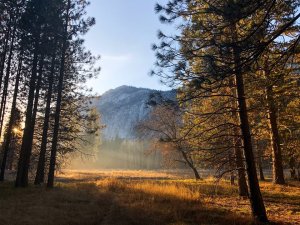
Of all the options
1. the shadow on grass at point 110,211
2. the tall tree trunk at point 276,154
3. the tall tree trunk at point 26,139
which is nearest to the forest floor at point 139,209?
the shadow on grass at point 110,211

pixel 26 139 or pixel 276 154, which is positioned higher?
pixel 26 139

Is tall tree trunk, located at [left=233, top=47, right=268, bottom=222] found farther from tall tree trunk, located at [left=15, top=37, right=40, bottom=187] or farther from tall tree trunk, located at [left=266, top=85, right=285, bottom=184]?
tall tree trunk, located at [left=15, top=37, right=40, bottom=187]

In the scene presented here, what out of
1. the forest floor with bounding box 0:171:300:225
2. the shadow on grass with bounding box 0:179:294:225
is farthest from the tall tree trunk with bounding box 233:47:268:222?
the shadow on grass with bounding box 0:179:294:225

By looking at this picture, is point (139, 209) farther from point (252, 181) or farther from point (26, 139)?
point (26, 139)

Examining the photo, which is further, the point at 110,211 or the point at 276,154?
the point at 276,154

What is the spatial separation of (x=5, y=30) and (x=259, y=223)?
19910mm

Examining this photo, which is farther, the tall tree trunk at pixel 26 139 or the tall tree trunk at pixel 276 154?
the tall tree trunk at pixel 276 154

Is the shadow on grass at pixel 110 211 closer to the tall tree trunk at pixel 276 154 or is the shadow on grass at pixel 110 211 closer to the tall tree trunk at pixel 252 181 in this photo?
the tall tree trunk at pixel 252 181

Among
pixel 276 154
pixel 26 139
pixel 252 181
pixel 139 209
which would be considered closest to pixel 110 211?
pixel 139 209

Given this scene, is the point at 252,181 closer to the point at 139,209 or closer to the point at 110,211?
the point at 139,209

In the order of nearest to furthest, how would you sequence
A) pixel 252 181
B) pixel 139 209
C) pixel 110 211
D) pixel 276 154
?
pixel 252 181 < pixel 139 209 < pixel 110 211 < pixel 276 154

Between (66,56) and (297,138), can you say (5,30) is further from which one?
(297,138)

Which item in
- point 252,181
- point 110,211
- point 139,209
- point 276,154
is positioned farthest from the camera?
point 276,154

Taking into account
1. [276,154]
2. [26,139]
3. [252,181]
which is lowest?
[252,181]
